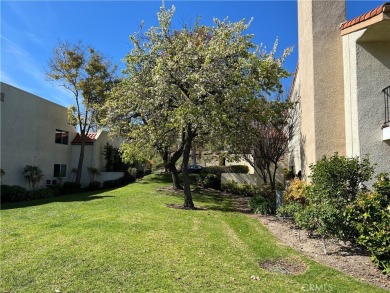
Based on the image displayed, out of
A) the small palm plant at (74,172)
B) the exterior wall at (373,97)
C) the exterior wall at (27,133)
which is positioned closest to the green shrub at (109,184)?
the small palm plant at (74,172)

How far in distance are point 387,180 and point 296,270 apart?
2672 millimetres

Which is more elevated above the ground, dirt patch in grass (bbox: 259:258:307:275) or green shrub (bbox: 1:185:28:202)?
green shrub (bbox: 1:185:28:202)

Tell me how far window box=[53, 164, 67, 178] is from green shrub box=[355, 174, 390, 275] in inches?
886

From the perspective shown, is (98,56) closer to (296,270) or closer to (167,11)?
(167,11)

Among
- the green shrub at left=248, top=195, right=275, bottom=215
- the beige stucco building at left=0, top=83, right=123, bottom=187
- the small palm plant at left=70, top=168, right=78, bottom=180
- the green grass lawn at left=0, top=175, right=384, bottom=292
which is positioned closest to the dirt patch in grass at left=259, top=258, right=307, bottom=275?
the green grass lawn at left=0, top=175, right=384, bottom=292

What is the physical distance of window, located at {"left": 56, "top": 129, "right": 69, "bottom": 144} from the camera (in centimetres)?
2414

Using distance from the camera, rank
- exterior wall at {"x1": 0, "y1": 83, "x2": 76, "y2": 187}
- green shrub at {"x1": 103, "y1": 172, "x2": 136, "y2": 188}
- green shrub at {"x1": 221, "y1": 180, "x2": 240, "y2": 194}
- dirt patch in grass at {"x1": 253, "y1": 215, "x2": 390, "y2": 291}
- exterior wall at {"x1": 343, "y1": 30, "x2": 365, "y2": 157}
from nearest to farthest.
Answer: dirt patch in grass at {"x1": 253, "y1": 215, "x2": 390, "y2": 291}, exterior wall at {"x1": 343, "y1": 30, "x2": 365, "y2": 157}, exterior wall at {"x1": 0, "y1": 83, "x2": 76, "y2": 187}, green shrub at {"x1": 221, "y1": 180, "x2": 240, "y2": 194}, green shrub at {"x1": 103, "y1": 172, "x2": 136, "y2": 188}

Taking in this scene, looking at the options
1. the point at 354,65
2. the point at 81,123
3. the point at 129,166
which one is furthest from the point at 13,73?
the point at 354,65

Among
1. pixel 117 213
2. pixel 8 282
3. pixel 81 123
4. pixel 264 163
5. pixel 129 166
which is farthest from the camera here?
pixel 129 166

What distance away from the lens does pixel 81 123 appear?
83.1 feet

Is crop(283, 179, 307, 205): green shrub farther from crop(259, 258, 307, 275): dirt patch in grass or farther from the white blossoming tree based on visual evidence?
crop(259, 258, 307, 275): dirt patch in grass

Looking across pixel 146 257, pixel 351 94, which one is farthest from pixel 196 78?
pixel 146 257

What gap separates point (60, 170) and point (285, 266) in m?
22.0

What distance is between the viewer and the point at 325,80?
10.7 meters
